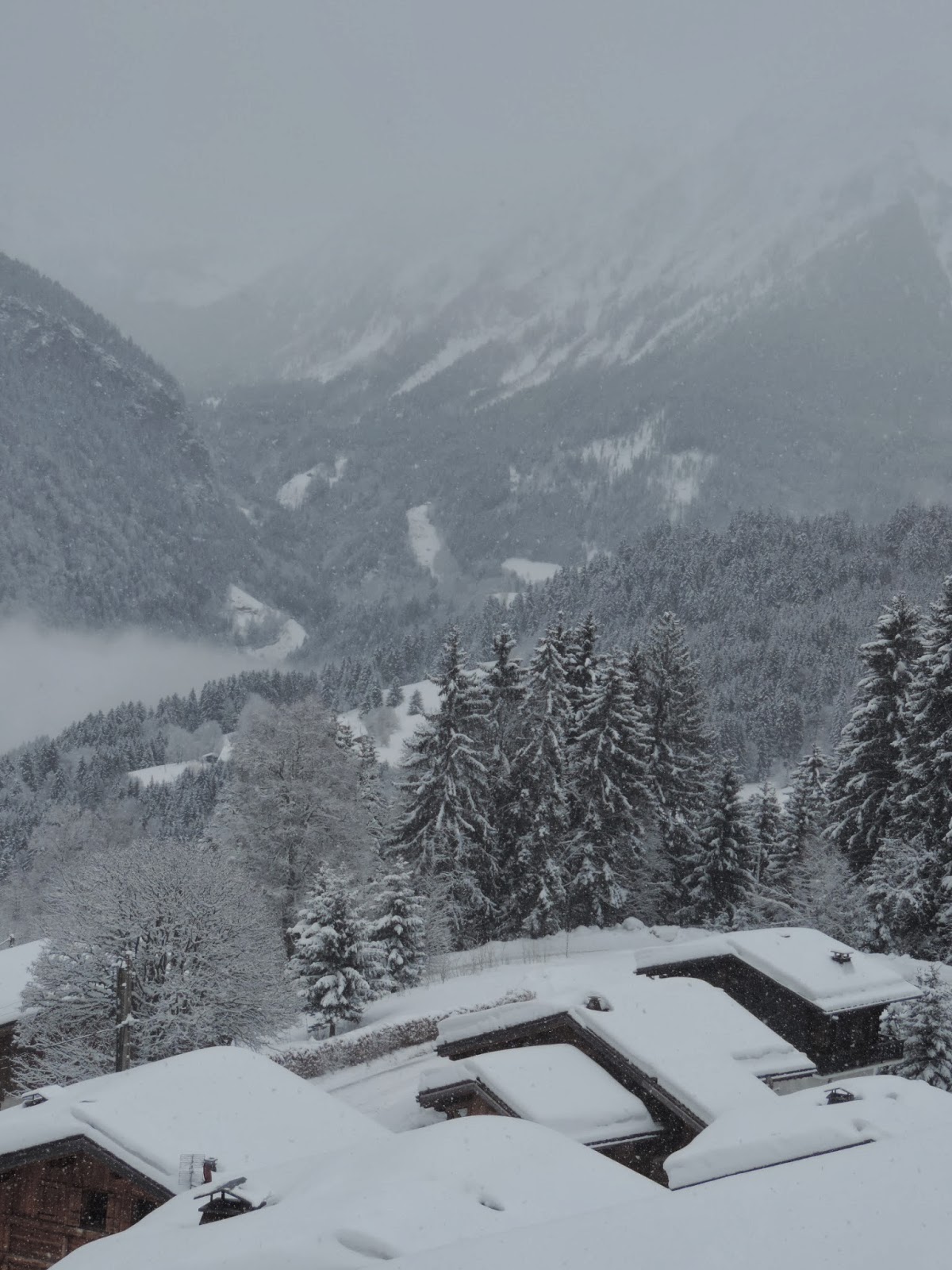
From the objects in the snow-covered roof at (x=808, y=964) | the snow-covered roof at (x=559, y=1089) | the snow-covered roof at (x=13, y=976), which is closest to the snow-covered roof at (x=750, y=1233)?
the snow-covered roof at (x=559, y=1089)

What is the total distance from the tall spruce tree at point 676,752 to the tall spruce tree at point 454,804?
9.30m

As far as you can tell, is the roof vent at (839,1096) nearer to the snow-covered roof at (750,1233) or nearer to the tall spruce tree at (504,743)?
the snow-covered roof at (750,1233)

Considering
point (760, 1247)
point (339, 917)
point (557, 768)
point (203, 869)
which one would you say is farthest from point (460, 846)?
point (760, 1247)

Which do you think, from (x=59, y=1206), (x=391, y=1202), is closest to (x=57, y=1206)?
(x=59, y=1206)

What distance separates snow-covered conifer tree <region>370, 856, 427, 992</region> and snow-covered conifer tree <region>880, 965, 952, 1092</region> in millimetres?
18368

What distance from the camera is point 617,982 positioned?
2180 centimetres

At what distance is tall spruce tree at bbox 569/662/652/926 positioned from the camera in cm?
4459

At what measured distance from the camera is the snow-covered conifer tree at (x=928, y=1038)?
25.4 m

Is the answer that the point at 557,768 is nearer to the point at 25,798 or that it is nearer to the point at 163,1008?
the point at 163,1008

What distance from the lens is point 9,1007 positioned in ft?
105

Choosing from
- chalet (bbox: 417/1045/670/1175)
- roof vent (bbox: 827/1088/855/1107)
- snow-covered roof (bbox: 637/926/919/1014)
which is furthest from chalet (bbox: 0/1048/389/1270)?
snow-covered roof (bbox: 637/926/919/1014)

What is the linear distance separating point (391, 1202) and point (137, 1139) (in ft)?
32.4

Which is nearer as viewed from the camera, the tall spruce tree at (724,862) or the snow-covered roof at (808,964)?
the snow-covered roof at (808,964)

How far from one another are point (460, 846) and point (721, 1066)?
86.8 feet
